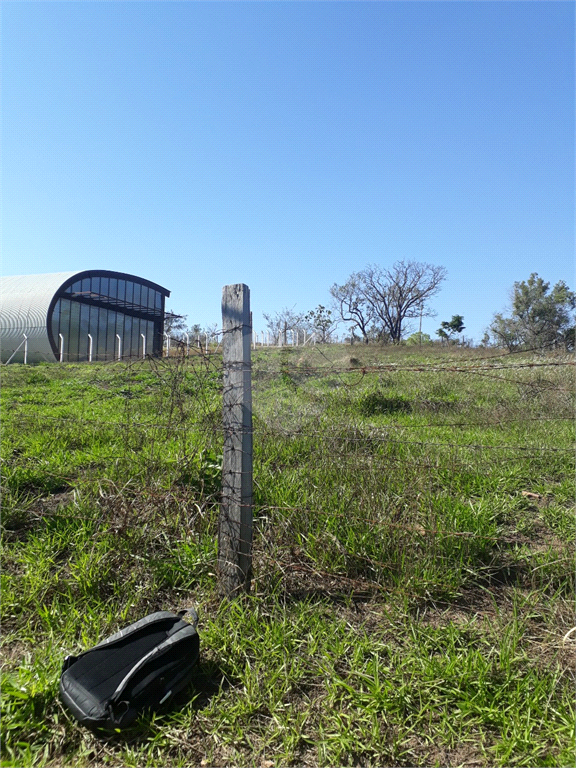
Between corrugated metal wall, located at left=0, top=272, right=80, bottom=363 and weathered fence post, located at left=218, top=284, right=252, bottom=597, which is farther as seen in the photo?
corrugated metal wall, located at left=0, top=272, right=80, bottom=363

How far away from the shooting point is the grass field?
74.0 inches

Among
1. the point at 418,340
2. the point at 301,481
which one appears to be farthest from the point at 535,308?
the point at 301,481

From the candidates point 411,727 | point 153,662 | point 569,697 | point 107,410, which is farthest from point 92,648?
point 107,410

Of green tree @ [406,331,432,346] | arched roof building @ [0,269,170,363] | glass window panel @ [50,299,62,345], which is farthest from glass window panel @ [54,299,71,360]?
green tree @ [406,331,432,346]

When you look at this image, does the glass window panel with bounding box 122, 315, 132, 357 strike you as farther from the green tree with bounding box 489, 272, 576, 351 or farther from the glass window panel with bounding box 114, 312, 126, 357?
the green tree with bounding box 489, 272, 576, 351

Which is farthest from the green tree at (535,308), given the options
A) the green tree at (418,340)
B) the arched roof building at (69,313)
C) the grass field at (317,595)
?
the grass field at (317,595)

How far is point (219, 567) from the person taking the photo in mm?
2697

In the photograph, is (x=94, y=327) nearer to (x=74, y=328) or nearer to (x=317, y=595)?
(x=74, y=328)

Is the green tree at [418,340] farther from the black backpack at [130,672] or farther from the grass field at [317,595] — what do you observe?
the black backpack at [130,672]

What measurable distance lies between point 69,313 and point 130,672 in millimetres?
31966

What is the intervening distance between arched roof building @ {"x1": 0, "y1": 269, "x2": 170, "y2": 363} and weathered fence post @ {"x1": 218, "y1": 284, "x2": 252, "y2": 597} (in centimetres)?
2476

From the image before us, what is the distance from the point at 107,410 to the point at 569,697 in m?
6.31

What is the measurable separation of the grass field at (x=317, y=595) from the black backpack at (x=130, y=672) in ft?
0.30

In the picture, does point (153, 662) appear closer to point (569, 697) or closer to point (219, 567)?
point (219, 567)
